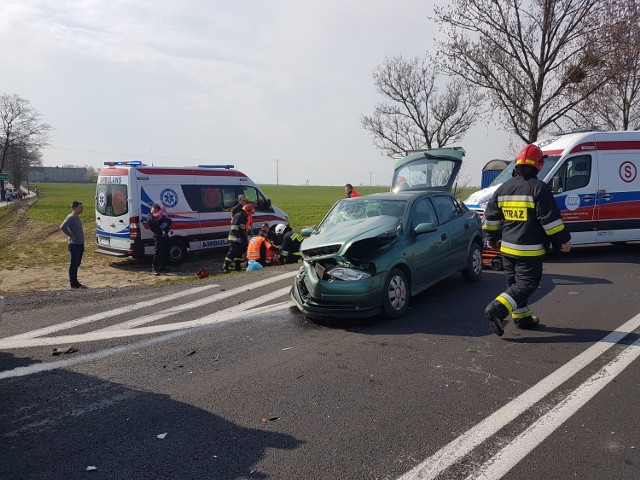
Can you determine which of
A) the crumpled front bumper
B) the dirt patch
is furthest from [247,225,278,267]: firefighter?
the crumpled front bumper

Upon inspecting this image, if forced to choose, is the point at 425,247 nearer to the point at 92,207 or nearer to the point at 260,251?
the point at 260,251

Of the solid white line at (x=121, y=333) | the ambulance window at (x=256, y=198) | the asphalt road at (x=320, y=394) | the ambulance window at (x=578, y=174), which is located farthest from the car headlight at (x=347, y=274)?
the ambulance window at (x=256, y=198)

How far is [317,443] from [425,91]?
27364 mm

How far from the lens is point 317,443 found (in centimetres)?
341

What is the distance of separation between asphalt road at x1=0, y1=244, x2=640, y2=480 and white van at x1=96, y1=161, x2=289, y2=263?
6.39m

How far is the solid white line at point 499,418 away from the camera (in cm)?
308

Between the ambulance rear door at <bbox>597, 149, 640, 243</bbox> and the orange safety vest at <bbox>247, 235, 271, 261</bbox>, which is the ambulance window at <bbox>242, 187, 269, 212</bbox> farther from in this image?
the ambulance rear door at <bbox>597, 149, 640, 243</bbox>

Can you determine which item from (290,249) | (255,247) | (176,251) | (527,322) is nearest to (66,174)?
(176,251)

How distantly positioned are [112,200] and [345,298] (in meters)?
10.0

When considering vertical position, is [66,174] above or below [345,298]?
above

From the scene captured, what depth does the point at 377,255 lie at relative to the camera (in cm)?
633

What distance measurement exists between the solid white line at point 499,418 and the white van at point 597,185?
6.13 m

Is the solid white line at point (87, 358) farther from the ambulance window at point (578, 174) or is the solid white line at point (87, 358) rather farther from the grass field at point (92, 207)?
the grass field at point (92, 207)

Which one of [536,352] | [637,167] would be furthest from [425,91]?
[536,352]
